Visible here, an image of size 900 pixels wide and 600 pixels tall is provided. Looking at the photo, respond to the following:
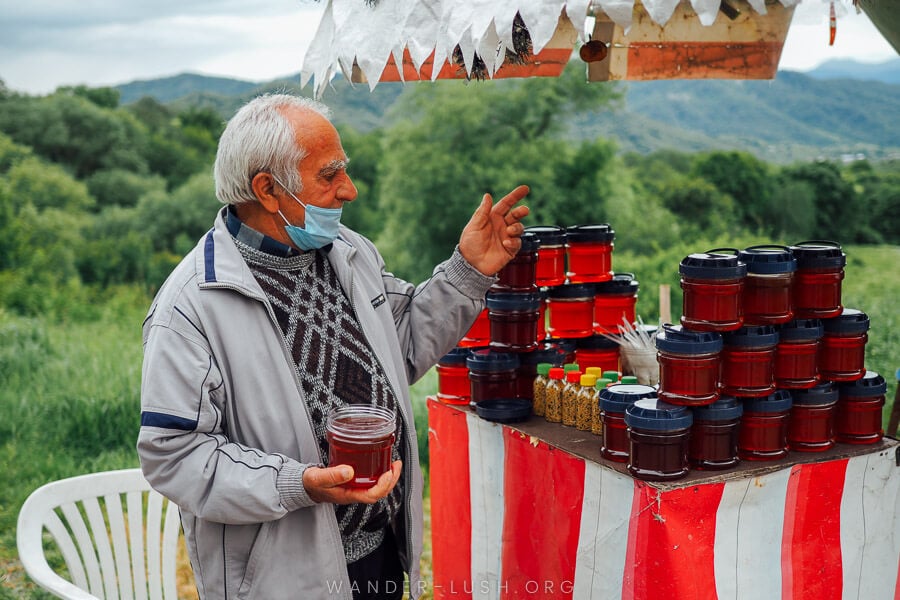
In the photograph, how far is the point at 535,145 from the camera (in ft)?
62.5

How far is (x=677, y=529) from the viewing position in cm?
223

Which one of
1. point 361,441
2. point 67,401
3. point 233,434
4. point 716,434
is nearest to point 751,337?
point 716,434

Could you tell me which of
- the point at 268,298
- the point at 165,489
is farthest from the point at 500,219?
the point at 165,489

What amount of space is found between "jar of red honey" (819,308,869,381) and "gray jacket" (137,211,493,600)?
51.8 inches

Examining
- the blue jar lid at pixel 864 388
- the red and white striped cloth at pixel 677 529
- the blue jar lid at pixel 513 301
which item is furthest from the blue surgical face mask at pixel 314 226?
the blue jar lid at pixel 864 388

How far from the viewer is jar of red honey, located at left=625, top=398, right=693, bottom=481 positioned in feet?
7.17

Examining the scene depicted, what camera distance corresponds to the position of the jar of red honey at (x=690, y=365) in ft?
7.27

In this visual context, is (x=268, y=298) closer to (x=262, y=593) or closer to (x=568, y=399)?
(x=262, y=593)

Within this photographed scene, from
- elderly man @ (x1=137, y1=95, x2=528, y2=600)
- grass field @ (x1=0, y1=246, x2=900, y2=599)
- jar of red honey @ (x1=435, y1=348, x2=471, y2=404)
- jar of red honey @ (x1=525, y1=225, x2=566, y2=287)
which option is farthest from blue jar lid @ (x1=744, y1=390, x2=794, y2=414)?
grass field @ (x1=0, y1=246, x2=900, y2=599)

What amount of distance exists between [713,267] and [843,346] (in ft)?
1.93

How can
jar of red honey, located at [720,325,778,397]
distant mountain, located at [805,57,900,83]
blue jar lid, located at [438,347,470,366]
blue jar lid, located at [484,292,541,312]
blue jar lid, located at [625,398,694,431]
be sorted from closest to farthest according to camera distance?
blue jar lid, located at [625,398,694,431], jar of red honey, located at [720,325,778,397], blue jar lid, located at [484,292,541,312], blue jar lid, located at [438,347,470,366], distant mountain, located at [805,57,900,83]

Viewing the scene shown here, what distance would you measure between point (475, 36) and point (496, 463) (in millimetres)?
1502

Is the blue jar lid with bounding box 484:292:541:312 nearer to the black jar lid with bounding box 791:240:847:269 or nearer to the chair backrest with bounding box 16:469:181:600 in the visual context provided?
the black jar lid with bounding box 791:240:847:269

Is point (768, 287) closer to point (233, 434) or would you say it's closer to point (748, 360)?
point (748, 360)
